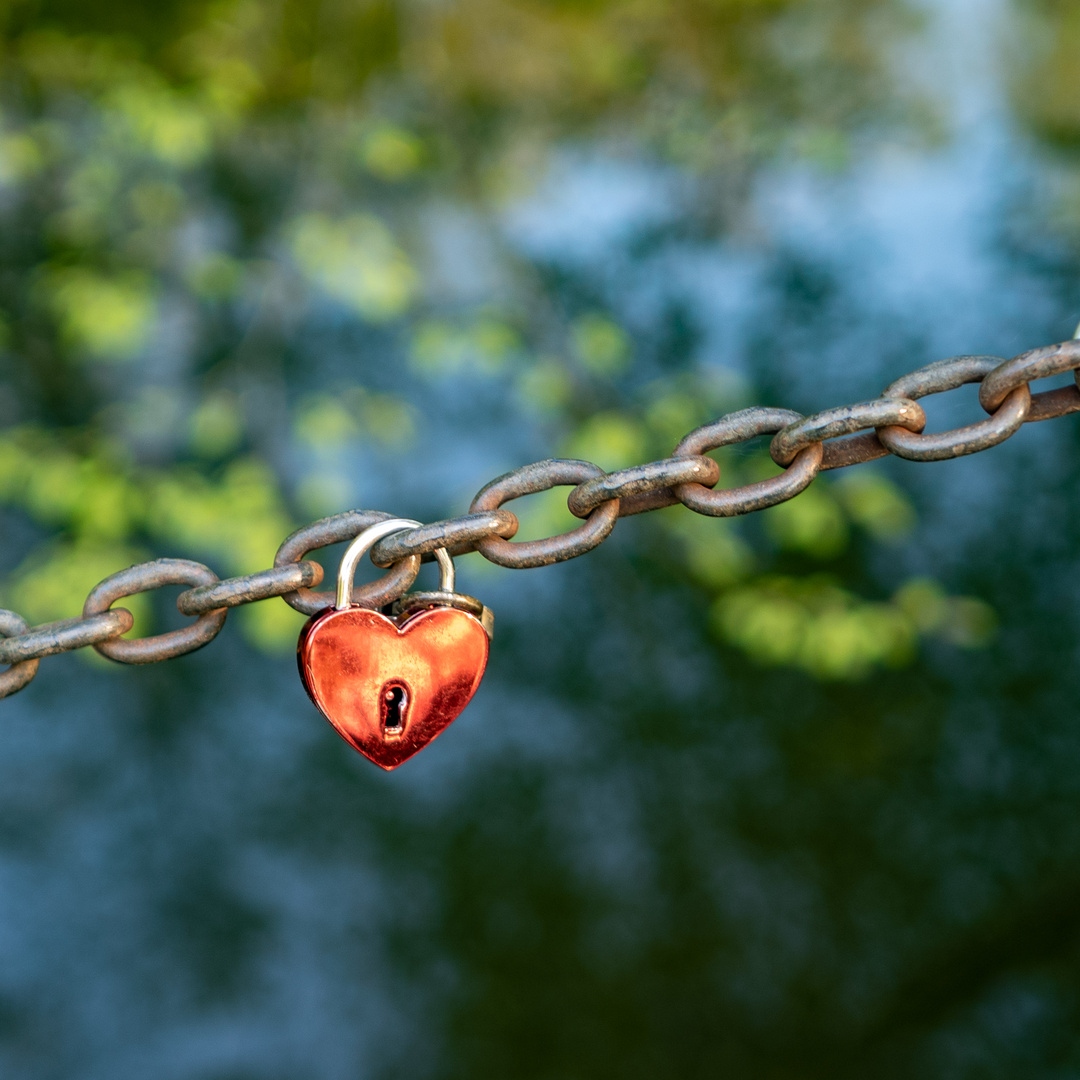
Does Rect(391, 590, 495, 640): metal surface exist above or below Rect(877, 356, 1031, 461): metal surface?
below

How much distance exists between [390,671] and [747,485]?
29 centimetres

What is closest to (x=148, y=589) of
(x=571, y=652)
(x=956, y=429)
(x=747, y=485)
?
(x=747, y=485)

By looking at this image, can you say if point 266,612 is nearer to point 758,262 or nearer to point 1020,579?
point 758,262

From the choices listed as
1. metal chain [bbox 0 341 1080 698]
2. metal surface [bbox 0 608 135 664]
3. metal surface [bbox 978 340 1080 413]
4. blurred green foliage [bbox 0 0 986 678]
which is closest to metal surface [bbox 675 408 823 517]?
metal chain [bbox 0 341 1080 698]

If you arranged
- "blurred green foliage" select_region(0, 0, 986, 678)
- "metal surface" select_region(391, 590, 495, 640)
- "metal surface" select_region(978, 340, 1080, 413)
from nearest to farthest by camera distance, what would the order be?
"metal surface" select_region(978, 340, 1080, 413) < "metal surface" select_region(391, 590, 495, 640) < "blurred green foliage" select_region(0, 0, 986, 678)

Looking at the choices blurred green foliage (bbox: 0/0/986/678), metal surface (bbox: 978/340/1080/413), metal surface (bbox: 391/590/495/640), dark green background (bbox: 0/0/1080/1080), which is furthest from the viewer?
dark green background (bbox: 0/0/1080/1080)

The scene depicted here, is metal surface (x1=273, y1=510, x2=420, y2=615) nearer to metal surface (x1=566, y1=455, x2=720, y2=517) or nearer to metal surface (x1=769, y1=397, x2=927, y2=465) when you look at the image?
metal surface (x1=566, y1=455, x2=720, y2=517)

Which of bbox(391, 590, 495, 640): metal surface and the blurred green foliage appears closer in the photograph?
bbox(391, 590, 495, 640): metal surface

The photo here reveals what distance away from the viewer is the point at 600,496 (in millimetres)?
585

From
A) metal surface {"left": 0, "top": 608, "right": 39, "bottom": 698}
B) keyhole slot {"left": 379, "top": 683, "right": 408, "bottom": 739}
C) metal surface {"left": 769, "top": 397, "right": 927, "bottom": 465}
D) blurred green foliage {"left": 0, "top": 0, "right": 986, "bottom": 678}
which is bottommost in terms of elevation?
keyhole slot {"left": 379, "top": 683, "right": 408, "bottom": 739}

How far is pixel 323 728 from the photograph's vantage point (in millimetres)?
2580

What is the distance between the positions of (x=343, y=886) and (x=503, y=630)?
854 millimetres

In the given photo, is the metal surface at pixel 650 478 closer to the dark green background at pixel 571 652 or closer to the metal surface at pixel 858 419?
the metal surface at pixel 858 419

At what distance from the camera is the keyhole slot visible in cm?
65
